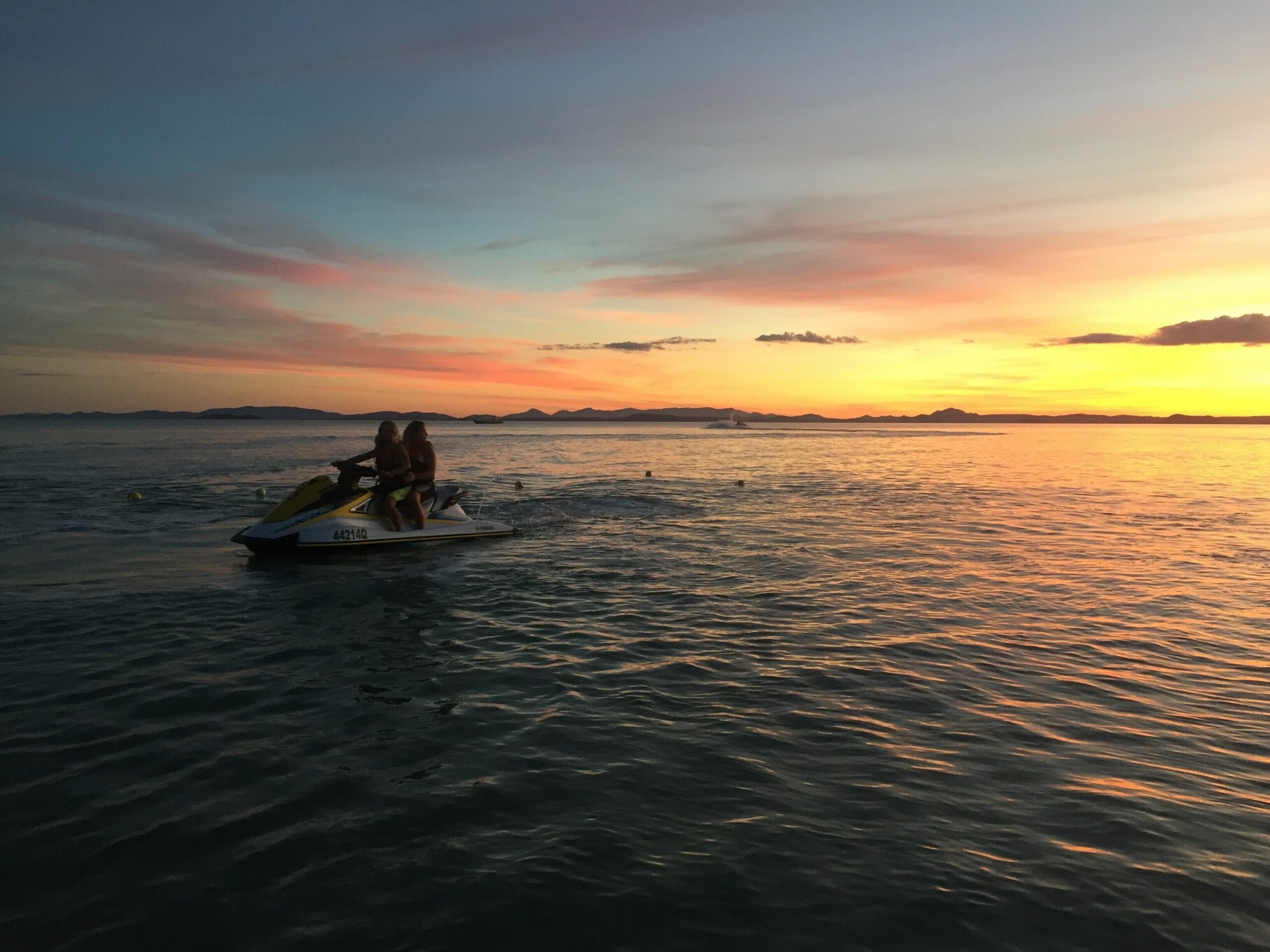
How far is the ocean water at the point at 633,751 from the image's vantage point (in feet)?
14.4

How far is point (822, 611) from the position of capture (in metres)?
11.4

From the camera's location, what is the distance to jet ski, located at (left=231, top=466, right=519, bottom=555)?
595 inches

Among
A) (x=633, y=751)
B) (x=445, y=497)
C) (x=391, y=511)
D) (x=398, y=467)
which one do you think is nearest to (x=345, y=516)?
(x=391, y=511)

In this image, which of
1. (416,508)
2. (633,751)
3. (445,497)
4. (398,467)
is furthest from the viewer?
(445,497)

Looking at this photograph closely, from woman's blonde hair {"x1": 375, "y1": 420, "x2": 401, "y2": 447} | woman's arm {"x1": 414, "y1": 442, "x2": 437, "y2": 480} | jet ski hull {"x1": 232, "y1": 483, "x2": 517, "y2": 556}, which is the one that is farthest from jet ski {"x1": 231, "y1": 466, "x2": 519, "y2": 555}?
woman's arm {"x1": 414, "y1": 442, "x2": 437, "y2": 480}

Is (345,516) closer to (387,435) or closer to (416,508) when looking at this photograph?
(416,508)

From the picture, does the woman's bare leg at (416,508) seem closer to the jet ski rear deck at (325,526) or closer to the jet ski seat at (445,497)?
the jet ski rear deck at (325,526)

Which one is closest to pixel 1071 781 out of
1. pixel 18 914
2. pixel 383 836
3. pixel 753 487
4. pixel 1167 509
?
pixel 383 836

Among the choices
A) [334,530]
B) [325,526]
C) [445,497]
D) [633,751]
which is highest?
[445,497]

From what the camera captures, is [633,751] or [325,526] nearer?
[633,751]

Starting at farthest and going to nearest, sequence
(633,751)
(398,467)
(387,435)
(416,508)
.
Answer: (416,508)
(398,467)
(387,435)
(633,751)

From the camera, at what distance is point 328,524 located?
50.6ft

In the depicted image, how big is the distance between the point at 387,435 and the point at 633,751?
1108cm

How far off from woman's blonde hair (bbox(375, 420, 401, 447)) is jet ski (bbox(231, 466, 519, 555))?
2.24ft
